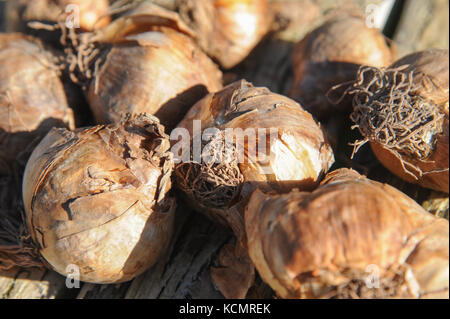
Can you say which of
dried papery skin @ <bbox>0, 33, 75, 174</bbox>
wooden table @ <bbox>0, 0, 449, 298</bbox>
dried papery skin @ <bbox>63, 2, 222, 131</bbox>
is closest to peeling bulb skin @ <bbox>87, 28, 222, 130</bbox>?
dried papery skin @ <bbox>63, 2, 222, 131</bbox>

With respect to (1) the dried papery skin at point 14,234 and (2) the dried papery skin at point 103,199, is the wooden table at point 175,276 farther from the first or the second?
(2) the dried papery skin at point 103,199

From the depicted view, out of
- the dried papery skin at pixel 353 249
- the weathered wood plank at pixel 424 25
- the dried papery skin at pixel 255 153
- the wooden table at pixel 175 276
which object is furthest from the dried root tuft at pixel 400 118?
the weathered wood plank at pixel 424 25

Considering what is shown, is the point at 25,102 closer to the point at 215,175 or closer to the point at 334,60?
the point at 215,175

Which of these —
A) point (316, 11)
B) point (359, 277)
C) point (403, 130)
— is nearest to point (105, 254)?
point (359, 277)

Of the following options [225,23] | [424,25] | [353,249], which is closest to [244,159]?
[353,249]

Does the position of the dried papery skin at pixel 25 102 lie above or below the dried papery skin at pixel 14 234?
above

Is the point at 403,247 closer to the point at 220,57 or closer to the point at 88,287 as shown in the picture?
the point at 88,287
